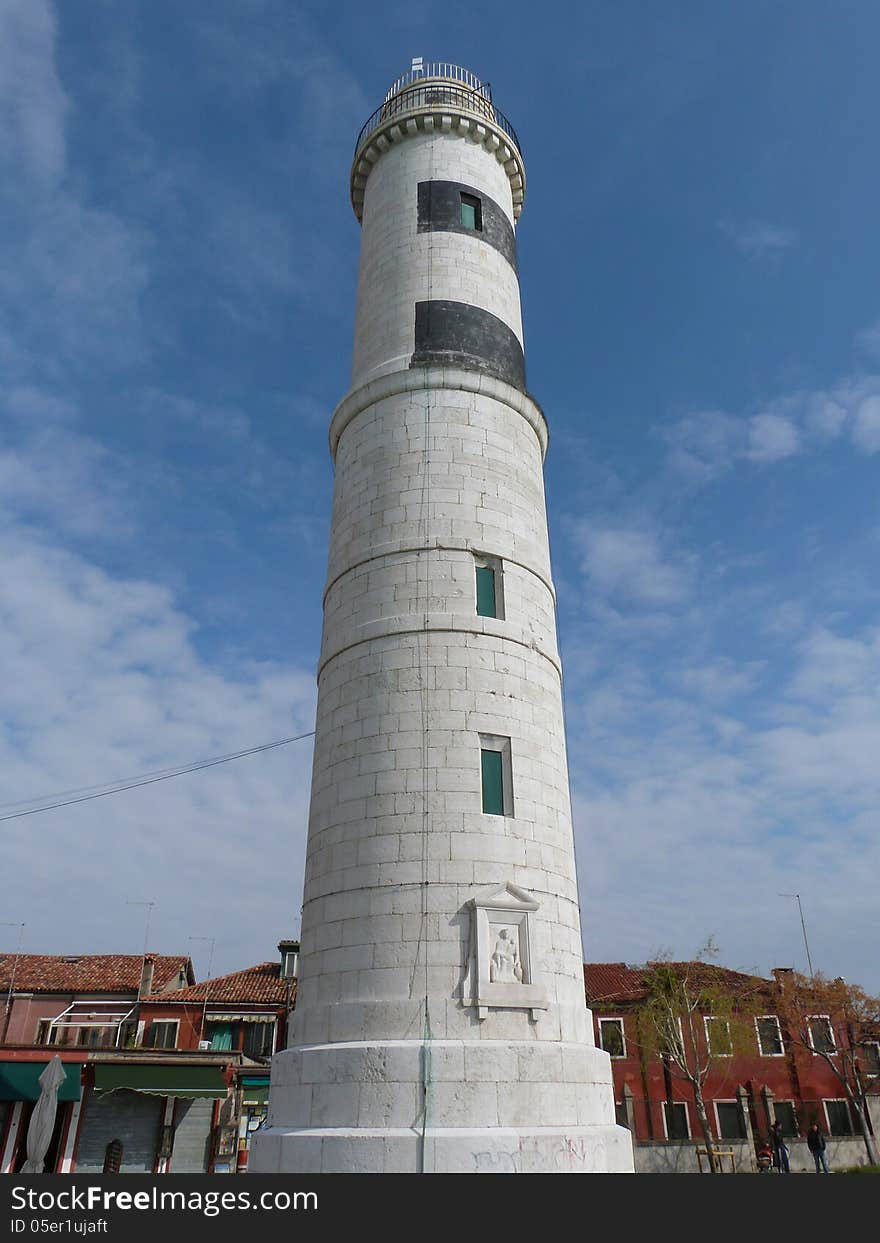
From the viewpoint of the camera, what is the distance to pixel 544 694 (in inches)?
621

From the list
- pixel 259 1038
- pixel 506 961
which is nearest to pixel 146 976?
pixel 259 1038

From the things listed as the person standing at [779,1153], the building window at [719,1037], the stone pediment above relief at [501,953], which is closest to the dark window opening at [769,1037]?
the building window at [719,1037]

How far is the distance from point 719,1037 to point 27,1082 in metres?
28.6

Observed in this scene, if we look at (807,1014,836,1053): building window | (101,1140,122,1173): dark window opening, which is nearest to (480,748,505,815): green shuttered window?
(101,1140,122,1173): dark window opening

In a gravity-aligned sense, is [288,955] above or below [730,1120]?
above

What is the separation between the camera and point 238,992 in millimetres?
39156

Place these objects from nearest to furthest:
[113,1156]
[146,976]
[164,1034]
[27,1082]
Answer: [27,1082] → [113,1156] → [164,1034] → [146,976]

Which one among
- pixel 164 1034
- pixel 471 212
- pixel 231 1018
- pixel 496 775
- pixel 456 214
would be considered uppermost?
pixel 471 212

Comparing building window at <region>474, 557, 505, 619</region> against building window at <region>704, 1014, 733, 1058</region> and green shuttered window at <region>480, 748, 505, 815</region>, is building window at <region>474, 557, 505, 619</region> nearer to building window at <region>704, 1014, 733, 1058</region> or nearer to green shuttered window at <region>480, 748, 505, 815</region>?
green shuttered window at <region>480, 748, 505, 815</region>

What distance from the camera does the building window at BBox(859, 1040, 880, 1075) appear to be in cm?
4084

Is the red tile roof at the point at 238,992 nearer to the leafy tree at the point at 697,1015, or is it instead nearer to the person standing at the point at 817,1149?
the leafy tree at the point at 697,1015

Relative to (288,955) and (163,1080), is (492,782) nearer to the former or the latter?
(163,1080)

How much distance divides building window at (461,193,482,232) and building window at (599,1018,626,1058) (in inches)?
1423
